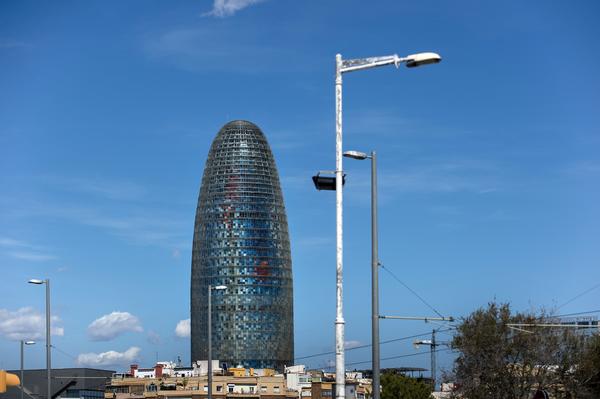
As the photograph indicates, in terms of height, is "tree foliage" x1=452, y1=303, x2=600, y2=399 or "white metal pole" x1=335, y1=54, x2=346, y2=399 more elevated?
"white metal pole" x1=335, y1=54, x2=346, y2=399

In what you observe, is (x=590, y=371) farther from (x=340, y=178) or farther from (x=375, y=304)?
(x=340, y=178)

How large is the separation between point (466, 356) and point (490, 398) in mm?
3214

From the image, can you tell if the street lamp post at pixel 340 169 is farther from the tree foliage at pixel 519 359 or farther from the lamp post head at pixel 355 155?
the tree foliage at pixel 519 359

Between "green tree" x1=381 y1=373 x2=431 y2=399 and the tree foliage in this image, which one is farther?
"green tree" x1=381 y1=373 x2=431 y2=399

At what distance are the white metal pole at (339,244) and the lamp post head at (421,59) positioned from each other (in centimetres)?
138

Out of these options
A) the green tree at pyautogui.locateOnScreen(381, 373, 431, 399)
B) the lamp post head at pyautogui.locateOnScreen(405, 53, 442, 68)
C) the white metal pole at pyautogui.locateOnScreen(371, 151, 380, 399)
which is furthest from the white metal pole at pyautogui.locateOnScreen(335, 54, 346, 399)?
the green tree at pyautogui.locateOnScreen(381, 373, 431, 399)

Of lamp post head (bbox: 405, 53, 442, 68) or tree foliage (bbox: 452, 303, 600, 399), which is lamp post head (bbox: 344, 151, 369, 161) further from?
tree foliage (bbox: 452, 303, 600, 399)

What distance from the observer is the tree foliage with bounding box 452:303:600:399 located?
2422 inches

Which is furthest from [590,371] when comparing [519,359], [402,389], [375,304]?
[375,304]

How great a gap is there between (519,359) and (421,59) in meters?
45.1

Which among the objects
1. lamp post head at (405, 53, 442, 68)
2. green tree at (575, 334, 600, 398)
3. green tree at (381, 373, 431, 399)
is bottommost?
green tree at (381, 373, 431, 399)

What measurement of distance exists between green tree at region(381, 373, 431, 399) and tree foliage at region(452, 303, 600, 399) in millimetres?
32144

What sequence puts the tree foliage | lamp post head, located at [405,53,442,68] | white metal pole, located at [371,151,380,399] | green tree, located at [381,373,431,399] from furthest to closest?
green tree, located at [381,373,431,399]
the tree foliage
white metal pole, located at [371,151,380,399]
lamp post head, located at [405,53,442,68]

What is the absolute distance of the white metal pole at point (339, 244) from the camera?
21000 millimetres
